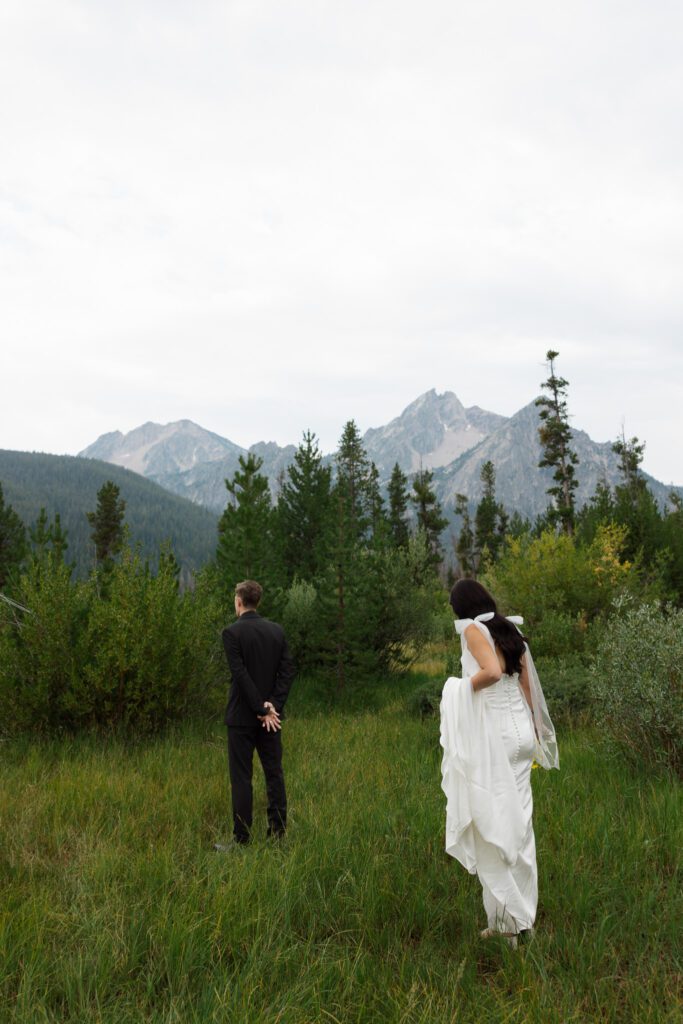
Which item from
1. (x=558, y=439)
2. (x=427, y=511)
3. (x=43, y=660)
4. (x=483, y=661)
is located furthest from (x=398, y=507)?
→ (x=483, y=661)

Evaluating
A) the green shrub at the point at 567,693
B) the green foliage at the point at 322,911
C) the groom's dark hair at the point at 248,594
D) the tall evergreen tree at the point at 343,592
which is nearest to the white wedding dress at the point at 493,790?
the green foliage at the point at 322,911

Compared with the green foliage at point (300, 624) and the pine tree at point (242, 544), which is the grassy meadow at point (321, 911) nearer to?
the pine tree at point (242, 544)

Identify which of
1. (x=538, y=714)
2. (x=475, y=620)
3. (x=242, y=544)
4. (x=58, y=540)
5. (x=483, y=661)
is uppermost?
(x=58, y=540)

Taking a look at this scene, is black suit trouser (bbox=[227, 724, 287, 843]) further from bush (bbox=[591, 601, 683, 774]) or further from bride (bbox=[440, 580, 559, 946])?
bush (bbox=[591, 601, 683, 774])

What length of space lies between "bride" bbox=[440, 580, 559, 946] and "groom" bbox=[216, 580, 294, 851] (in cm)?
182

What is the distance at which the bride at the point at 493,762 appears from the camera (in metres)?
3.62

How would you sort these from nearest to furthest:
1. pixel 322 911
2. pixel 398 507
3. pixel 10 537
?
1. pixel 322 911
2. pixel 10 537
3. pixel 398 507

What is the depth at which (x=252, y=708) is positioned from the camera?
17.1 feet

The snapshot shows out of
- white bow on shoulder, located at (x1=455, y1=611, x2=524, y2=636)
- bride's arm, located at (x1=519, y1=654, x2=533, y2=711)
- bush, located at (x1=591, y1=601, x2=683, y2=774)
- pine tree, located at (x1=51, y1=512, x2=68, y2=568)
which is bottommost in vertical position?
bush, located at (x1=591, y1=601, x2=683, y2=774)

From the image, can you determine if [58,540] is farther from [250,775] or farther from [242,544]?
[250,775]

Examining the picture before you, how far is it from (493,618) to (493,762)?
825 millimetres

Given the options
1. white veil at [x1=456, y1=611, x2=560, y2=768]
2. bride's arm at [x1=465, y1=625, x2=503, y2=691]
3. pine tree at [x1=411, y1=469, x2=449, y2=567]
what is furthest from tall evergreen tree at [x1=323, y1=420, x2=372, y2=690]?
pine tree at [x1=411, y1=469, x2=449, y2=567]

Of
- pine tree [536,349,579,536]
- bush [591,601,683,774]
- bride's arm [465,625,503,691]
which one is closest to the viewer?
bride's arm [465,625,503,691]

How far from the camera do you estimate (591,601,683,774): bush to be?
623 centimetres
